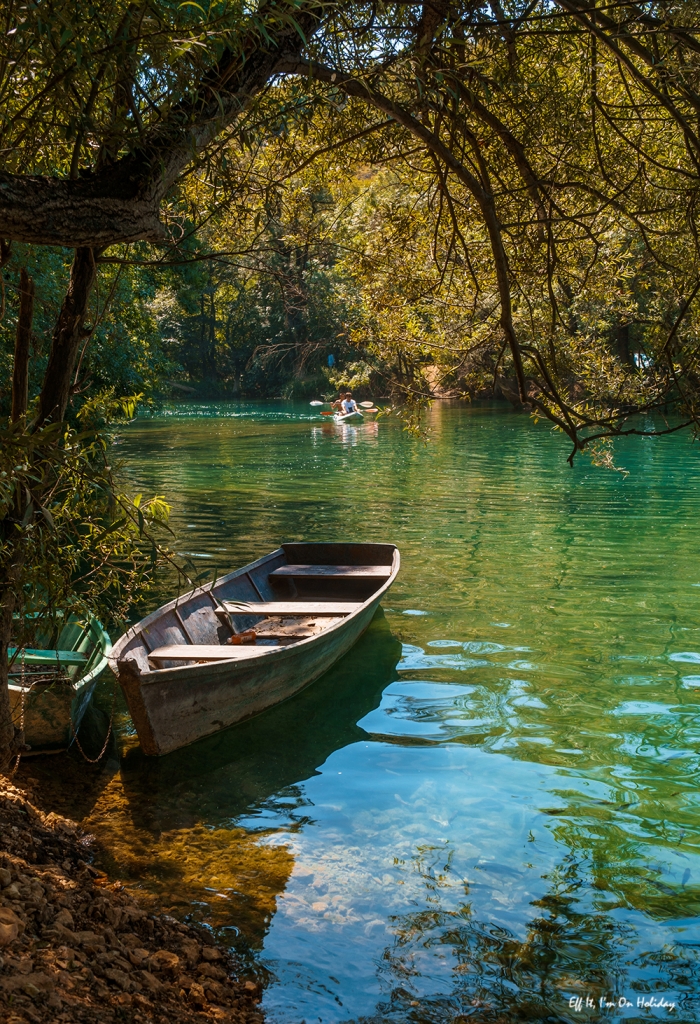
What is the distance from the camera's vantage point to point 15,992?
2.67m

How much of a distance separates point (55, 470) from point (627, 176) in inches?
170

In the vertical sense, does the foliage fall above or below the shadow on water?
above

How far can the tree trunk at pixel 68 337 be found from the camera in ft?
12.7

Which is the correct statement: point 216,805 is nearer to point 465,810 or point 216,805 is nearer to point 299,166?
point 465,810

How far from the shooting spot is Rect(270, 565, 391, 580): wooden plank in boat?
9336mm

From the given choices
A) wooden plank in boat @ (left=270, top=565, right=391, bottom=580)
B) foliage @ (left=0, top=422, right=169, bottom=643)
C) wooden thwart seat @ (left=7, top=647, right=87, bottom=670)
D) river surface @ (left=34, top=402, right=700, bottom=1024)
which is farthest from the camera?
wooden plank in boat @ (left=270, top=565, right=391, bottom=580)

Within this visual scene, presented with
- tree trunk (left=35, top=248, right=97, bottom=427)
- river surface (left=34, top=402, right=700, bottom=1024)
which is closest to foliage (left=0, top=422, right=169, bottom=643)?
tree trunk (left=35, top=248, right=97, bottom=427)

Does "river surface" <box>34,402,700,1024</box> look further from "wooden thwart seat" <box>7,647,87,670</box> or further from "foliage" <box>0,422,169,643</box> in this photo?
"foliage" <box>0,422,169,643</box>

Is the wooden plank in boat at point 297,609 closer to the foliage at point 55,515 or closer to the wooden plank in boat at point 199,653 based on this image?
the wooden plank in boat at point 199,653

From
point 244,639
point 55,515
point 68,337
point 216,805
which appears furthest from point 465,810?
point 68,337

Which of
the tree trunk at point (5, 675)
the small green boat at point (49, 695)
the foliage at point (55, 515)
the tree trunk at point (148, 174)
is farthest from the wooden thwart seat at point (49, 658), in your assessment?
the tree trunk at point (148, 174)

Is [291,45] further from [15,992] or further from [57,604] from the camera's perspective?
[15,992]

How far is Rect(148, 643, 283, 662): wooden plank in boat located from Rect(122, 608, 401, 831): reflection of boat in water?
20.3 inches

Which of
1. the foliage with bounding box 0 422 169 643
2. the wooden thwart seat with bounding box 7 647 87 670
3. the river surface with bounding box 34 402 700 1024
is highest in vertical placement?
the foliage with bounding box 0 422 169 643
